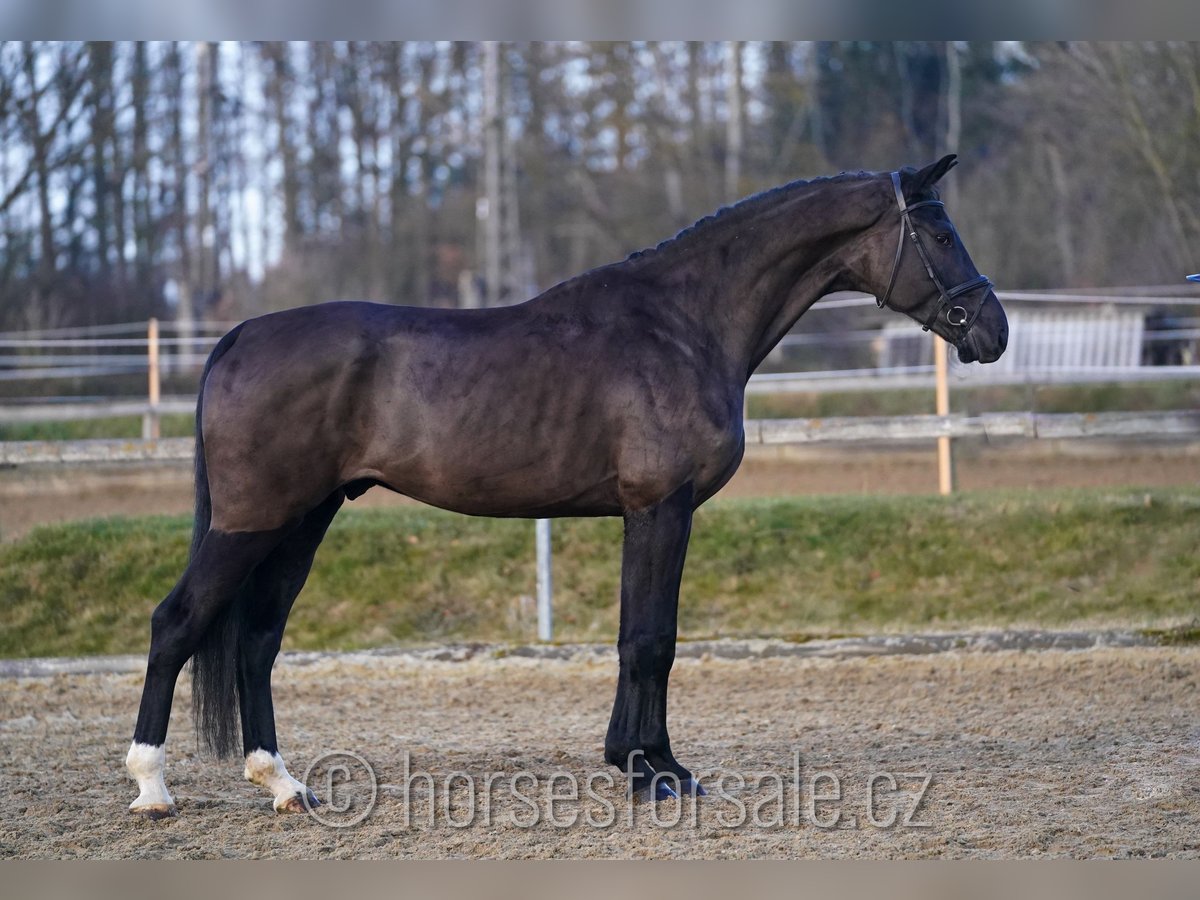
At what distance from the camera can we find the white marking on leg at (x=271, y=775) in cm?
427

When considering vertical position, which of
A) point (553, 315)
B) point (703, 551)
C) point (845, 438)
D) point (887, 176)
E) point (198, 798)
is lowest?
point (198, 798)

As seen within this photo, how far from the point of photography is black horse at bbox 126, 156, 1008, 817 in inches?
164

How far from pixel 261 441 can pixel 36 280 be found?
18.6m

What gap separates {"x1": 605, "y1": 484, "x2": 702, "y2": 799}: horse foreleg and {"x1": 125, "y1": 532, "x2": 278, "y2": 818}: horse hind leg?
1.35m

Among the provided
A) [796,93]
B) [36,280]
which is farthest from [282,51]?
[796,93]

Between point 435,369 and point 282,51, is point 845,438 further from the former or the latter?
point 282,51

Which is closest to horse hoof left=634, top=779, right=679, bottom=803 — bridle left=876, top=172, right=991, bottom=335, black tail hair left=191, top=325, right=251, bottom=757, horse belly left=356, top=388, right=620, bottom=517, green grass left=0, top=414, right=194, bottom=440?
horse belly left=356, top=388, right=620, bottom=517

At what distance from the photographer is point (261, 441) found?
4152mm

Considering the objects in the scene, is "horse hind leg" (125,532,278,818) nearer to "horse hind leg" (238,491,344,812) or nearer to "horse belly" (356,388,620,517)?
"horse hind leg" (238,491,344,812)

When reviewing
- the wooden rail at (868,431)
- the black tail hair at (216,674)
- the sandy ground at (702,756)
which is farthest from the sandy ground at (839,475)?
the black tail hair at (216,674)

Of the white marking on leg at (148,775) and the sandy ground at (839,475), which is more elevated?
the sandy ground at (839,475)

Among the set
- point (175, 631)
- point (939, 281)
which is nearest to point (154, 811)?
point (175, 631)

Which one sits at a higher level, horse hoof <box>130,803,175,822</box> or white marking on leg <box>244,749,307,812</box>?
white marking on leg <box>244,749,307,812</box>

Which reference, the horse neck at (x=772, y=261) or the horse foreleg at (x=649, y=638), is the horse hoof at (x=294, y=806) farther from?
the horse neck at (x=772, y=261)
